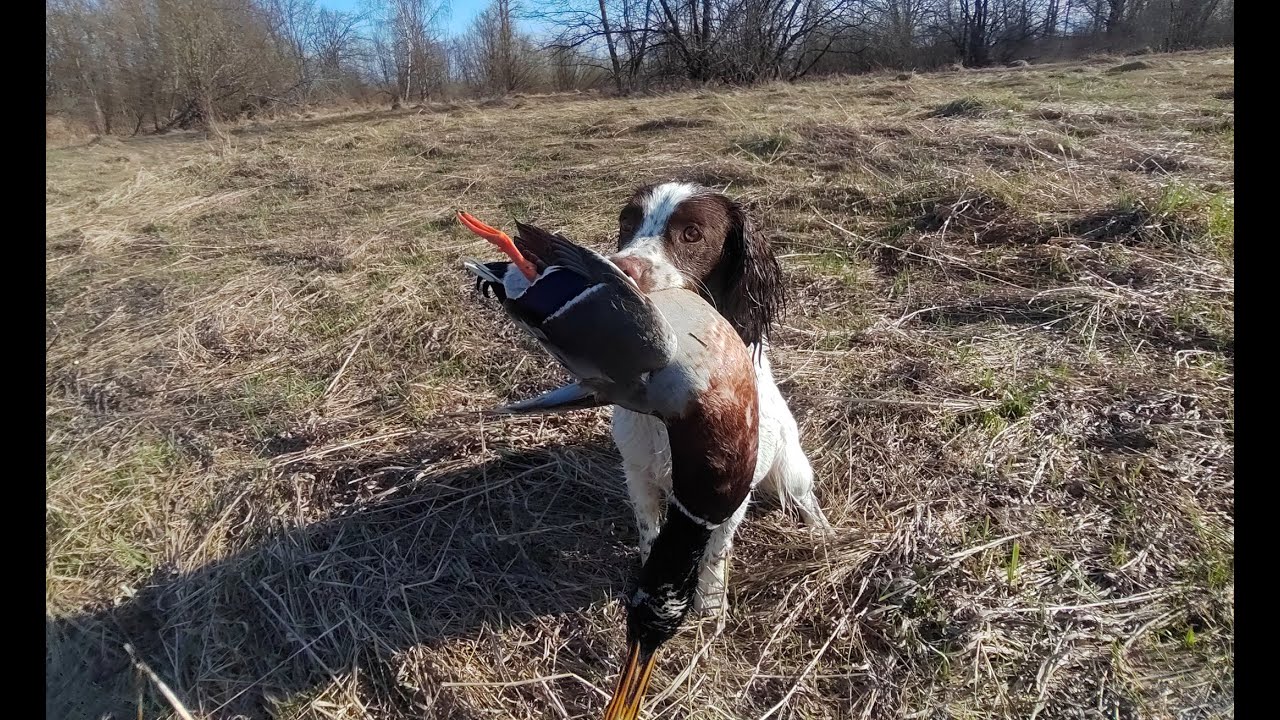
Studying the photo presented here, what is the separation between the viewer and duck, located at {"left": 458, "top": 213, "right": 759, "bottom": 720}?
51.1 inches

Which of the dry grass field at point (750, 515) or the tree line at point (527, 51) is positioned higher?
the tree line at point (527, 51)

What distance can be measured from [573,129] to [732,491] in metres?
9.66

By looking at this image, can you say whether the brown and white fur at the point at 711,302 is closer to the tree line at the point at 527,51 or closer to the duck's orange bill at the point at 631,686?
the duck's orange bill at the point at 631,686

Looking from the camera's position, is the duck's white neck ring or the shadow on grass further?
the shadow on grass

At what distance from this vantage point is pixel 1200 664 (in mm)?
1847

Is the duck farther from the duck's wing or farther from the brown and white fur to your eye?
the brown and white fur

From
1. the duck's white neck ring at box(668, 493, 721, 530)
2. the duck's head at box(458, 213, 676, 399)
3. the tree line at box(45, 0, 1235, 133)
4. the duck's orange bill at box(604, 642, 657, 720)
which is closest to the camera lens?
the duck's head at box(458, 213, 676, 399)

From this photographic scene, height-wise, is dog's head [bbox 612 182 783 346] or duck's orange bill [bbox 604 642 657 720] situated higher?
dog's head [bbox 612 182 783 346]

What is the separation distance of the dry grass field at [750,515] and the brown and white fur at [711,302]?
0.62ft

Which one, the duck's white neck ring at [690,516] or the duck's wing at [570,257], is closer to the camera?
the duck's wing at [570,257]

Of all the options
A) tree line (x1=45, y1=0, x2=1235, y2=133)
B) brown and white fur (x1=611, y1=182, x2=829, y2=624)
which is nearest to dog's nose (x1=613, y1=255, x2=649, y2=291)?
brown and white fur (x1=611, y1=182, x2=829, y2=624)

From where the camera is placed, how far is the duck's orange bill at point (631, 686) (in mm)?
1722

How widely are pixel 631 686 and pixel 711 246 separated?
1.49m

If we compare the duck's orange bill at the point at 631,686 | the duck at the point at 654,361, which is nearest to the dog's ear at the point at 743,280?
the duck at the point at 654,361
